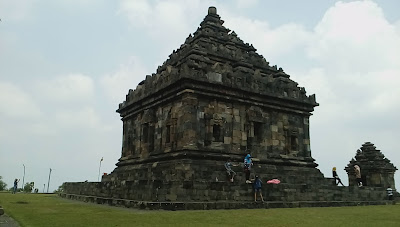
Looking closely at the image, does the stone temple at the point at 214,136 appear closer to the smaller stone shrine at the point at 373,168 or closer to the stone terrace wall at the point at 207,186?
the stone terrace wall at the point at 207,186

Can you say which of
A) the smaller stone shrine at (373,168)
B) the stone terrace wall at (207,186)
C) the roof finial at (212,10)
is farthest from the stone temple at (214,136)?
the smaller stone shrine at (373,168)

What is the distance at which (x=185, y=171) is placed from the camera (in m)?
18.6

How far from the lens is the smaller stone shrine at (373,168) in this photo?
2853 centimetres

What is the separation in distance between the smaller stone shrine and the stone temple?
6.42 metres

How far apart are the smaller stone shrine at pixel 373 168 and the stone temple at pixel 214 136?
642 cm

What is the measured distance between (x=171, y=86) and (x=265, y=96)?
6461 millimetres

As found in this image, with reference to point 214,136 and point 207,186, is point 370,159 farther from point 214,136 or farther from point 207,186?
point 207,186

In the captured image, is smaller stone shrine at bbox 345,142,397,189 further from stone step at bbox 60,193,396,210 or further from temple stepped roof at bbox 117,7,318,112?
stone step at bbox 60,193,396,210

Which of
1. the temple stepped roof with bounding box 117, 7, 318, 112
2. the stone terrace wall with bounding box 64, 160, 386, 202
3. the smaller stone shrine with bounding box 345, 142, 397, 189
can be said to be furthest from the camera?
the smaller stone shrine with bounding box 345, 142, 397, 189

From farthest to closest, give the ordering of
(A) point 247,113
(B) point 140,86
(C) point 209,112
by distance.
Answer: (B) point 140,86 < (A) point 247,113 < (C) point 209,112

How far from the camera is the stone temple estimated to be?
648 inches

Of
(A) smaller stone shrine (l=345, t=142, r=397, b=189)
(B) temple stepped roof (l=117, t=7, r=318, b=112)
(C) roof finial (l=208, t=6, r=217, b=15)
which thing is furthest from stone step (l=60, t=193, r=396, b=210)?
(C) roof finial (l=208, t=6, r=217, b=15)

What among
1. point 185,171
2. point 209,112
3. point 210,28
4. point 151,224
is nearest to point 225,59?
point 210,28

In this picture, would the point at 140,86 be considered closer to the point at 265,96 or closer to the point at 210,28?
the point at 210,28
